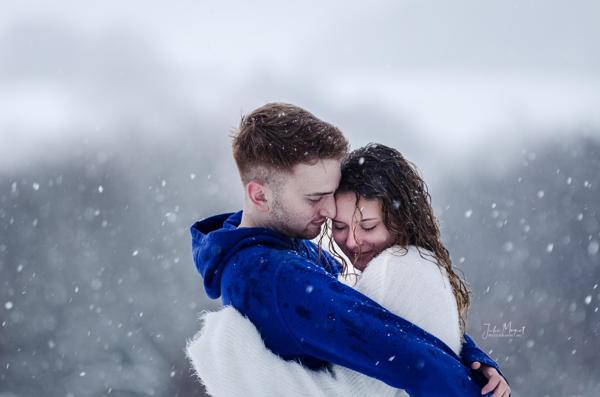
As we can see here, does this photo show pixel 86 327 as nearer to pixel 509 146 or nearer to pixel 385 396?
pixel 509 146

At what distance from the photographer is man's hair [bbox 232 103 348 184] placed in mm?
1739

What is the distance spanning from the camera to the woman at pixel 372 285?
157 cm

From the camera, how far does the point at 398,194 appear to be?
75.0 inches

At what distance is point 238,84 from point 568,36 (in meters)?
23.1

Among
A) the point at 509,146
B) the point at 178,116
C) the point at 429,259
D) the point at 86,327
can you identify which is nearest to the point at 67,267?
the point at 86,327

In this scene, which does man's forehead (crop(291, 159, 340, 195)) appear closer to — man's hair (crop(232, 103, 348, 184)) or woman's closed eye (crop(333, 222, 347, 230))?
man's hair (crop(232, 103, 348, 184))

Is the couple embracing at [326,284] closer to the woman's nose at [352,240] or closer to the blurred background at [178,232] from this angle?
the woman's nose at [352,240]

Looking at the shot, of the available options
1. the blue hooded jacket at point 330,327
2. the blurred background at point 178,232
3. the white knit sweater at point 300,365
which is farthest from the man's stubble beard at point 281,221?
the blurred background at point 178,232

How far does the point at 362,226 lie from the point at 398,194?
0.44ft

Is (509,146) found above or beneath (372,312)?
beneath

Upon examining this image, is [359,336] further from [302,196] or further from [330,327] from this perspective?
[302,196]

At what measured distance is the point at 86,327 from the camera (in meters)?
17.0

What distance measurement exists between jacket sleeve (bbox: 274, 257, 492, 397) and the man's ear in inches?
10.8

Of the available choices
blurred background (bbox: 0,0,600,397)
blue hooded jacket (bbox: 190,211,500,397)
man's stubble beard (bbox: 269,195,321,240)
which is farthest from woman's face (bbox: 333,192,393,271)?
blurred background (bbox: 0,0,600,397)
